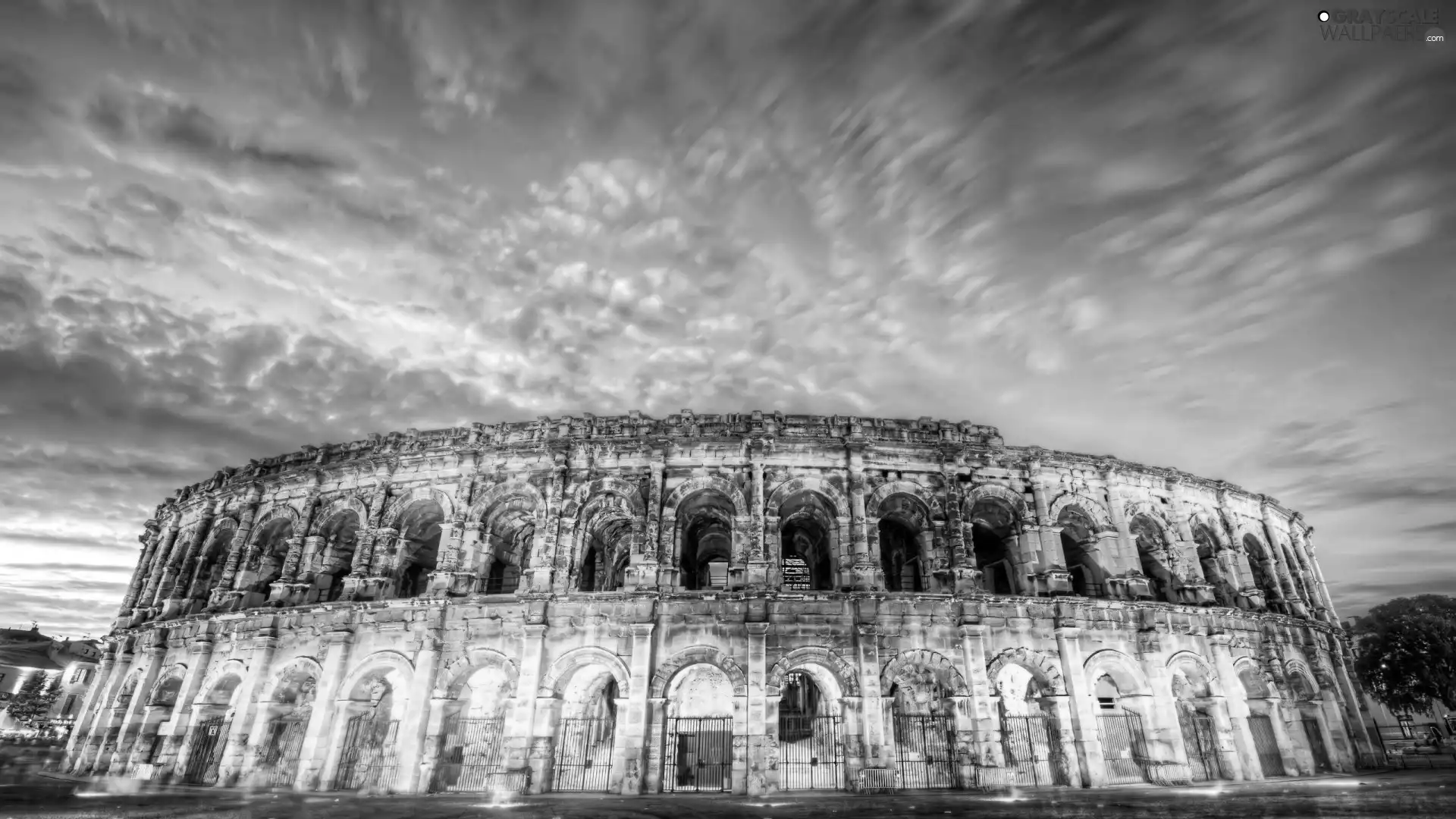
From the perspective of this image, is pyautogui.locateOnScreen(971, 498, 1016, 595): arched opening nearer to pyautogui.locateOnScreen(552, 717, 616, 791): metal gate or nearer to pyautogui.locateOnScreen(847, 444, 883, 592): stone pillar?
pyautogui.locateOnScreen(847, 444, 883, 592): stone pillar

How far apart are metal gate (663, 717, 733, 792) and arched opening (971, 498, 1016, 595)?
925 cm

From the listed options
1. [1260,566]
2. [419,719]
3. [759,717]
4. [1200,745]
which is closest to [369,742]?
[419,719]

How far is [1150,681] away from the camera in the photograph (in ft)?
58.3

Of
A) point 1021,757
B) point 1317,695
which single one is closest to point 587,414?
point 1021,757

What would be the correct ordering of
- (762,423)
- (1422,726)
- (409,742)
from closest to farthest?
(409,742)
(762,423)
(1422,726)

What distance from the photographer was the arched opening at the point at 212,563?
22.4 metres

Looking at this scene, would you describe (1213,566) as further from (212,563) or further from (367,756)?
(212,563)

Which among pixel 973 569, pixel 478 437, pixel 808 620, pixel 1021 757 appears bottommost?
pixel 1021 757

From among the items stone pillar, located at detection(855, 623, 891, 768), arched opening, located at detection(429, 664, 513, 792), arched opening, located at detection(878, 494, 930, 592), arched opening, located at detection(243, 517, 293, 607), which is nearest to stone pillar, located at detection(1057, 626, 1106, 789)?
arched opening, located at detection(878, 494, 930, 592)

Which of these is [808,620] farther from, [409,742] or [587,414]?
[409,742]

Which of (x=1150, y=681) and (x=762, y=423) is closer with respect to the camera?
(x=1150, y=681)

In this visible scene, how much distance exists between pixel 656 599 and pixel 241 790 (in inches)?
477

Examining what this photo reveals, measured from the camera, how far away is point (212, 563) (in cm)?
2356

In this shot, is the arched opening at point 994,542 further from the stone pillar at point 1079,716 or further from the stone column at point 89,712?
the stone column at point 89,712
